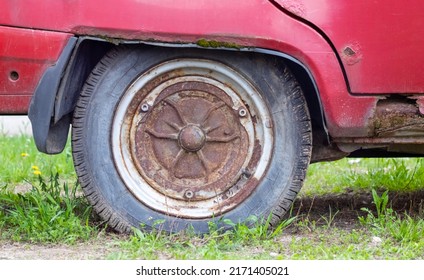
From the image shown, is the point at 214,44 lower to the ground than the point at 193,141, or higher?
higher

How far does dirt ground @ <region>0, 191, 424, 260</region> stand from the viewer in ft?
15.4

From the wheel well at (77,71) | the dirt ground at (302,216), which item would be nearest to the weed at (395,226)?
the dirt ground at (302,216)

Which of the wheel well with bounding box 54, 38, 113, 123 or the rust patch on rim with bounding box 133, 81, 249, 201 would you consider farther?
the rust patch on rim with bounding box 133, 81, 249, 201

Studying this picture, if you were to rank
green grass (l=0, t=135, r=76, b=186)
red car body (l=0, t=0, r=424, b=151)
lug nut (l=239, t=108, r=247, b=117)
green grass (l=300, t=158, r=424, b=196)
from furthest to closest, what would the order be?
1. green grass (l=0, t=135, r=76, b=186)
2. green grass (l=300, t=158, r=424, b=196)
3. lug nut (l=239, t=108, r=247, b=117)
4. red car body (l=0, t=0, r=424, b=151)

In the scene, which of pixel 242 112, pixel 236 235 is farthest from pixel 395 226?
pixel 242 112

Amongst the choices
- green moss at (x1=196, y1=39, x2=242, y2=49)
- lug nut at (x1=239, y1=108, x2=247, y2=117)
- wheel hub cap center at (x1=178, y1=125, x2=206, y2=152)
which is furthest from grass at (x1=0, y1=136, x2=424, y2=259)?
green moss at (x1=196, y1=39, x2=242, y2=49)

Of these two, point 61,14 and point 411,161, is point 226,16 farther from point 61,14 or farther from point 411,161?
point 411,161

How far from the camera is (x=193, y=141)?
4.96m

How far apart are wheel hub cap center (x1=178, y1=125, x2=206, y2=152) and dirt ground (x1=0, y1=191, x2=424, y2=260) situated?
0.56 m

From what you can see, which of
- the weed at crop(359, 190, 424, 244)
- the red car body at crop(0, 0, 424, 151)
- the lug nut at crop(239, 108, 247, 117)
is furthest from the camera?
the lug nut at crop(239, 108, 247, 117)

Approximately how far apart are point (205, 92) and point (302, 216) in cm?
99

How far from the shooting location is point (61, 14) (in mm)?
4762

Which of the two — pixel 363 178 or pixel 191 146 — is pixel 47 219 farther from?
pixel 363 178

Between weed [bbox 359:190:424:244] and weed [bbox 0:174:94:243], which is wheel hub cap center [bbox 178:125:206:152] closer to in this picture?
weed [bbox 0:174:94:243]
